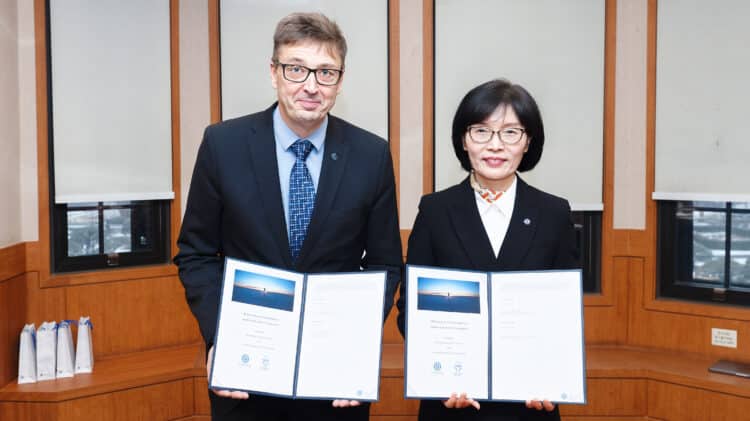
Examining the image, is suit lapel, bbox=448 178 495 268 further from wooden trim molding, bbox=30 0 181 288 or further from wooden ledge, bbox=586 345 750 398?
wooden trim molding, bbox=30 0 181 288

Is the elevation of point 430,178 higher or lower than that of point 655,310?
higher

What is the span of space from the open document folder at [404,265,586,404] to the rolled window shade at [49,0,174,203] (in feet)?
8.24

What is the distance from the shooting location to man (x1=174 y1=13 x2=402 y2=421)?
1.51m

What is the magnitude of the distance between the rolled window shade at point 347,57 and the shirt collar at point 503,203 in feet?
6.76

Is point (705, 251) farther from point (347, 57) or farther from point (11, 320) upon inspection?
point (11, 320)

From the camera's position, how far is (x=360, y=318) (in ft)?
4.80

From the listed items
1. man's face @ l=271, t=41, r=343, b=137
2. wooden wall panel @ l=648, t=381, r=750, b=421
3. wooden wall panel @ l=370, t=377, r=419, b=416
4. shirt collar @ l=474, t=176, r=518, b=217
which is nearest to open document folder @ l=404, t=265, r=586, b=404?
shirt collar @ l=474, t=176, r=518, b=217

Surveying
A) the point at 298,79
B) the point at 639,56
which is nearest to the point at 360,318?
the point at 298,79

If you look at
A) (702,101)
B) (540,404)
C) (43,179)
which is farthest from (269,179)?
(702,101)

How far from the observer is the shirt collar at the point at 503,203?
1.69 meters

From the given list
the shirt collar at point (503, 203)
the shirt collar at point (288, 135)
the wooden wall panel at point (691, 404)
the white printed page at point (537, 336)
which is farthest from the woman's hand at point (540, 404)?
the wooden wall panel at point (691, 404)

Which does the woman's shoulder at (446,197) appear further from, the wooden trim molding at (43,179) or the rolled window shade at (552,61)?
the wooden trim molding at (43,179)

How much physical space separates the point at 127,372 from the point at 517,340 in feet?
7.89

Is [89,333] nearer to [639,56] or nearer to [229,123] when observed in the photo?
[229,123]
